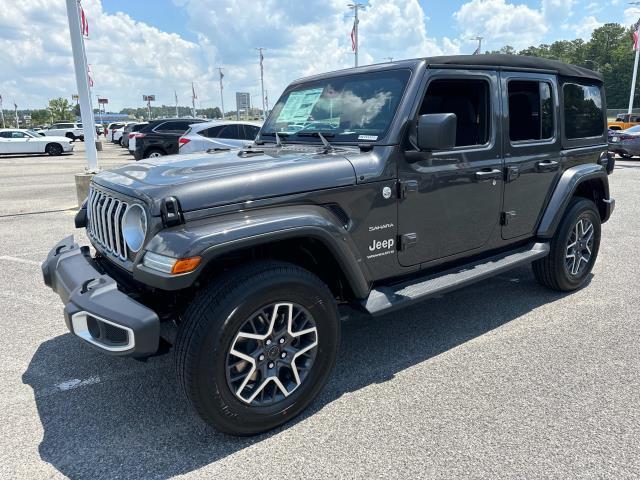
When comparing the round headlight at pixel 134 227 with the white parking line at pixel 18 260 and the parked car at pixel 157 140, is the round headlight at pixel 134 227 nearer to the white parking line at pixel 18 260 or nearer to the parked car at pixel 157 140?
the white parking line at pixel 18 260

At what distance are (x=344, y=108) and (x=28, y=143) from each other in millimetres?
26384

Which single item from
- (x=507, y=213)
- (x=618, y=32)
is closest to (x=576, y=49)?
(x=618, y=32)

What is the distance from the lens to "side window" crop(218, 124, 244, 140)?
42.3 ft

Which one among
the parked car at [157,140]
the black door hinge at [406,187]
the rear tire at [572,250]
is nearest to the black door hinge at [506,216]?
the rear tire at [572,250]

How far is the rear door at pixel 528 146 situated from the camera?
12.7 feet

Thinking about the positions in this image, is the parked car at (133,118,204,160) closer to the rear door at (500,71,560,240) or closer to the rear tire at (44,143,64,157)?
the rear tire at (44,143,64,157)

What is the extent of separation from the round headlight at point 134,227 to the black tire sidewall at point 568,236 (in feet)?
11.8

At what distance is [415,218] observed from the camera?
3.26 m

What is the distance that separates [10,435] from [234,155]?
2097 mm

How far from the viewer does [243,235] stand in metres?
2.41

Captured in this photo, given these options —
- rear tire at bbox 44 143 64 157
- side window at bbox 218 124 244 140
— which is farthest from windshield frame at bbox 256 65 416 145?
rear tire at bbox 44 143 64 157

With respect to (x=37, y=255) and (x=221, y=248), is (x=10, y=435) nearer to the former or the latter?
(x=221, y=248)

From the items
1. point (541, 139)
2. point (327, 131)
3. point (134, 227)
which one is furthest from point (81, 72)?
point (541, 139)

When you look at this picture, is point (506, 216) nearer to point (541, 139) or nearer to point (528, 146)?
point (528, 146)
